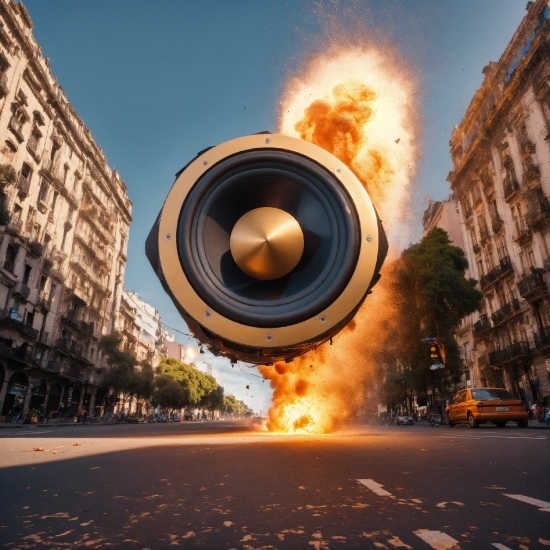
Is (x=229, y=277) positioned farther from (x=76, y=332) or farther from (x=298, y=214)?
(x=76, y=332)

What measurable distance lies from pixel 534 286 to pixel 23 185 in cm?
3682

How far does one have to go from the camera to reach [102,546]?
1664 millimetres

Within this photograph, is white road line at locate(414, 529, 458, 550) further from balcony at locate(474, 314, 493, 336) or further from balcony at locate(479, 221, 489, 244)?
balcony at locate(479, 221, 489, 244)

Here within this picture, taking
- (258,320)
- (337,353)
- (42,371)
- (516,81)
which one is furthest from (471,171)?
(258,320)

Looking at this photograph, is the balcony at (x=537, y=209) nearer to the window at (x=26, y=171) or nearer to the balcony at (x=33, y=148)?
the balcony at (x=33, y=148)

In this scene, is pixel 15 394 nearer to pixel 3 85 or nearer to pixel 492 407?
pixel 3 85

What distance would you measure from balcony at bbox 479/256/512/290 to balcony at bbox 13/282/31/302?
35846 mm

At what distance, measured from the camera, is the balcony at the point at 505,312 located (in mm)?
32044

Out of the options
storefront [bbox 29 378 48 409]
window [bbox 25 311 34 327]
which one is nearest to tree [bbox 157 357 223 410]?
storefront [bbox 29 378 48 409]

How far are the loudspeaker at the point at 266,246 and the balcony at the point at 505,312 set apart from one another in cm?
3488

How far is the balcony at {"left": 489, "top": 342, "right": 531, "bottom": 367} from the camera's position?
30.3 meters

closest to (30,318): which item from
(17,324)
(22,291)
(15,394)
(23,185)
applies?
(22,291)

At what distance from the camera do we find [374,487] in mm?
2738

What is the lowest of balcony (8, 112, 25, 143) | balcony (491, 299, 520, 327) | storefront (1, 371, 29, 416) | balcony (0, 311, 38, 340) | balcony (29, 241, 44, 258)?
storefront (1, 371, 29, 416)
